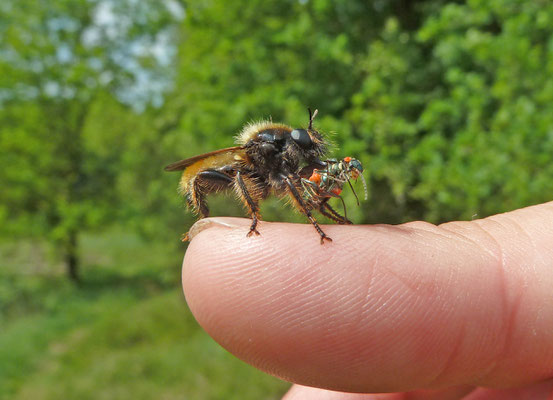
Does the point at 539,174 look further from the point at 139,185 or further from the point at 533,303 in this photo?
the point at 139,185

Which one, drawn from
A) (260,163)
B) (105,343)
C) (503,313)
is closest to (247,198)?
(260,163)

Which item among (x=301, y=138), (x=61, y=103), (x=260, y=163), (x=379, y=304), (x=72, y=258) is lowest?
(x=72, y=258)

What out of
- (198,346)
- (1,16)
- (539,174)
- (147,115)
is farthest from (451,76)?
(1,16)

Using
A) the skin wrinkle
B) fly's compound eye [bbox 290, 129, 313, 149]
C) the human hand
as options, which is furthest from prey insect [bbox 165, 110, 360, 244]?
the skin wrinkle

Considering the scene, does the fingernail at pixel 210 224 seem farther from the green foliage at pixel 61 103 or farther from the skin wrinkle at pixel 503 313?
the green foliage at pixel 61 103

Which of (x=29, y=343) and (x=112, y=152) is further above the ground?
(x=112, y=152)

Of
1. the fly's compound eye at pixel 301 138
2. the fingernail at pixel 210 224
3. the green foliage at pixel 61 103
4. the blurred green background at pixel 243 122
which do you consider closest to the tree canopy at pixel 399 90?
the blurred green background at pixel 243 122

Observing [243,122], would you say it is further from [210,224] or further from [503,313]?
[503,313]
